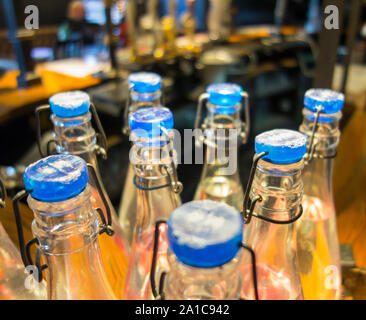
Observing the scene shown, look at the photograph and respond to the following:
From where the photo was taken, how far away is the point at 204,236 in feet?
0.77

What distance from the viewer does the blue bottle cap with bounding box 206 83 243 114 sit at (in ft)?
1.54

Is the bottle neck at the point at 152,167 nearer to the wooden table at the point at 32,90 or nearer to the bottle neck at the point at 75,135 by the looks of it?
the bottle neck at the point at 75,135

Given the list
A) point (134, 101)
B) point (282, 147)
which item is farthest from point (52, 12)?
point (282, 147)

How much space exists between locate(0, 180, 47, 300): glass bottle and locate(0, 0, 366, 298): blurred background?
27 cm

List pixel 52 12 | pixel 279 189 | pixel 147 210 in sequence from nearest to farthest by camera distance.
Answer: pixel 279 189 → pixel 147 210 → pixel 52 12

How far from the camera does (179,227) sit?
0.79 ft

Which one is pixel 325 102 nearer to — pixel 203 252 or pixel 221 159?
pixel 221 159

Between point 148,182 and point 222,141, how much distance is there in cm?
16

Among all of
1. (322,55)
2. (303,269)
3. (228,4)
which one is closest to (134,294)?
(303,269)

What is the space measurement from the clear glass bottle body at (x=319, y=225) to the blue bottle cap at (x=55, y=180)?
0.99 ft

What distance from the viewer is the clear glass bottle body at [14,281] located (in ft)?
1.25

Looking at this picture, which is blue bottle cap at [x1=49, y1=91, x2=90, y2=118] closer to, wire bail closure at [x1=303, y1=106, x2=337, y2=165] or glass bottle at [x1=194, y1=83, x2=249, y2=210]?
glass bottle at [x1=194, y1=83, x2=249, y2=210]

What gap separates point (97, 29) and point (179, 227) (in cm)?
396
